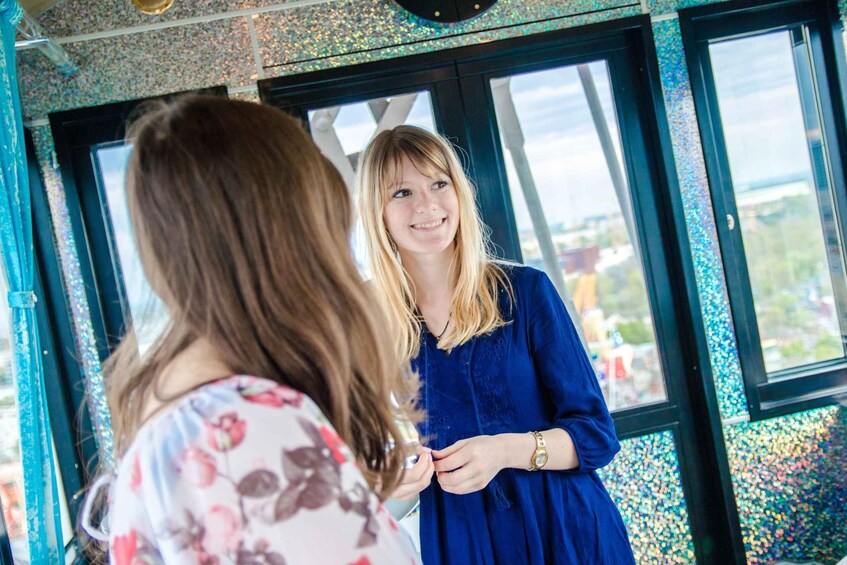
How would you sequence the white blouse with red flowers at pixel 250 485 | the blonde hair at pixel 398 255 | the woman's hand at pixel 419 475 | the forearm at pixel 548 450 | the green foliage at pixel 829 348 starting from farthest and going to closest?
the green foliage at pixel 829 348, the blonde hair at pixel 398 255, the forearm at pixel 548 450, the woman's hand at pixel 419 475, the white blouse with red flowers at pixel 250 485

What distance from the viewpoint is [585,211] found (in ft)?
8.59

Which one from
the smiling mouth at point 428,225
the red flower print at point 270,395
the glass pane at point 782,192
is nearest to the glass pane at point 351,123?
the smiling mouth at point 428,225

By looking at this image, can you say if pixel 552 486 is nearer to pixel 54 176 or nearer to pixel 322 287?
pixel 322 287

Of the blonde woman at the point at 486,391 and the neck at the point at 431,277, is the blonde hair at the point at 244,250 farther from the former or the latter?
the neck at the point at 431,277

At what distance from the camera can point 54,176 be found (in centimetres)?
234

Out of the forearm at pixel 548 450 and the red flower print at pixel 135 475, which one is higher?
the red flower print at pixel 135 475

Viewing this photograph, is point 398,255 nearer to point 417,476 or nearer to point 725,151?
point 417,476

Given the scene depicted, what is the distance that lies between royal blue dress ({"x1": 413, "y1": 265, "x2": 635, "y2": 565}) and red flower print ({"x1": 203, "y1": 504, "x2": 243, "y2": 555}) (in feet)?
2.77

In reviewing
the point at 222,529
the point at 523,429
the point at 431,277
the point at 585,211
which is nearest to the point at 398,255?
the point at 431,277

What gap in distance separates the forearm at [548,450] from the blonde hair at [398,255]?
0.74 feet

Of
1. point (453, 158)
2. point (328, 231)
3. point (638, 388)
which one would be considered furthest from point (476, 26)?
point (328, 231)

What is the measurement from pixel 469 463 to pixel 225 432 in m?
0.75

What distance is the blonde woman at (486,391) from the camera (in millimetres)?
1337

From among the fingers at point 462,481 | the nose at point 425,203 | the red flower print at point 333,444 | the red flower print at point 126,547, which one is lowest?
the fingers at point 462,481
